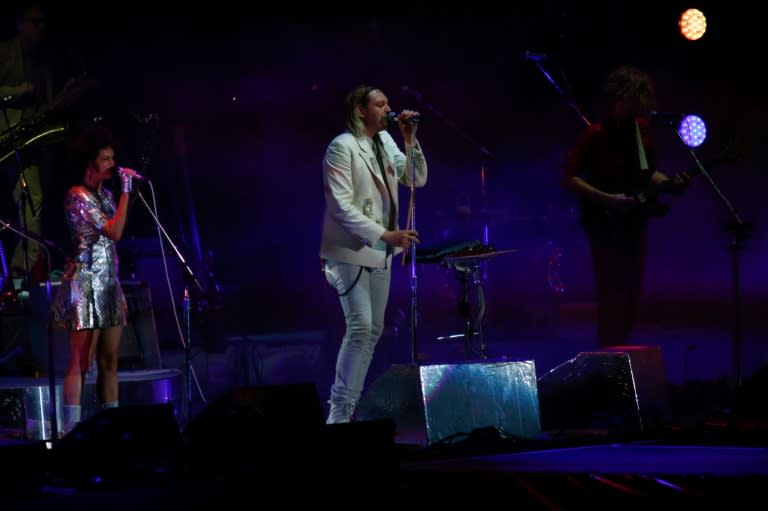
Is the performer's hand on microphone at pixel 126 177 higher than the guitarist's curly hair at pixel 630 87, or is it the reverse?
the guitarist's curly hair at pixel 630 87

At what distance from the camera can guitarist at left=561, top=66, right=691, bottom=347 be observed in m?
5.34

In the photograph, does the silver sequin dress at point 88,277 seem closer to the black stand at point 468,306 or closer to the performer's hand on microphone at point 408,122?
the performer's hand on microphone at point 408,122

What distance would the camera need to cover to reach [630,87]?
5352 millimetres

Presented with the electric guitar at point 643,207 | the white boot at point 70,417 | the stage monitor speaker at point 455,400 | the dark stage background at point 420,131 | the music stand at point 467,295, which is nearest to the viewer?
the stage monitor speaker at point 455,400

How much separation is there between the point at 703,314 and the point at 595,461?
6.68 meters

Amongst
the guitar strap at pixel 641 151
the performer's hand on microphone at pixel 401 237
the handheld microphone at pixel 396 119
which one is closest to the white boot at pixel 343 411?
the performer's hand on microphone at pixel 401 237

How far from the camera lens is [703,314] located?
31.5 ft

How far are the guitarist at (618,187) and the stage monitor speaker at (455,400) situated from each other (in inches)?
39.3

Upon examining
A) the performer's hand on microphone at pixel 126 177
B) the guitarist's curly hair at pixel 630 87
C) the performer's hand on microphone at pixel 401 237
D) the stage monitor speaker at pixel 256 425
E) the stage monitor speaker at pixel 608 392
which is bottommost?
the stage monitor speaker at pixel 608 392

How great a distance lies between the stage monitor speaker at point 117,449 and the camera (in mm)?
3086

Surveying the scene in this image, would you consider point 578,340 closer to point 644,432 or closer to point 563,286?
point 563,286

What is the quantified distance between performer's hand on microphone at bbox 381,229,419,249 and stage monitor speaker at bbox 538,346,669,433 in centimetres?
109

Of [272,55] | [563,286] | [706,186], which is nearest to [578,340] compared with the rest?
[563,286]

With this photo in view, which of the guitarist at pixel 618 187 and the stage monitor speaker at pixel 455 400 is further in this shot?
the guitarist at pixel 618 187
